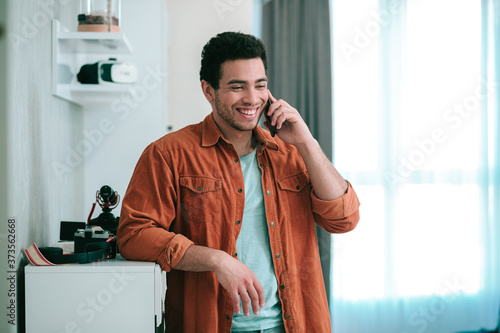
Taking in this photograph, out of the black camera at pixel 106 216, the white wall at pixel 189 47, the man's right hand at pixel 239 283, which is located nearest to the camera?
the man's right hand at pixel 239 283

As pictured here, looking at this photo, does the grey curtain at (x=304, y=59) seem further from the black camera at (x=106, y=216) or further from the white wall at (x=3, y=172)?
the white wall at (x=3, y=172)

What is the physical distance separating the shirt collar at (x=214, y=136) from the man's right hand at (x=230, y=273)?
347 mm

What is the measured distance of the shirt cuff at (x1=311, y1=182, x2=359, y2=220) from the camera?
134 centimetres

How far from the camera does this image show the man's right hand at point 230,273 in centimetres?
116

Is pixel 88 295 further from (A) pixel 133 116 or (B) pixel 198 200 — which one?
(A) pixel 133 116

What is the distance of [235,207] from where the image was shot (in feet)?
4.40

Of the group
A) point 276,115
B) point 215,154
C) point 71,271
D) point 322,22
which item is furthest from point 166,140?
point 322,22

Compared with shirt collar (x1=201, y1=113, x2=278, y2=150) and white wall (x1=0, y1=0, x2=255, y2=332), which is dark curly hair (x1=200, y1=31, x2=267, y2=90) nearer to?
shirt collar (x1=201, y1=113, x2=278, y2=150)

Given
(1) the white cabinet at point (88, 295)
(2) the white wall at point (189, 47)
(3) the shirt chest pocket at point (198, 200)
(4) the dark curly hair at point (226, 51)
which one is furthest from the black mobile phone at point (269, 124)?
(2) the white wall at point (189, 47)

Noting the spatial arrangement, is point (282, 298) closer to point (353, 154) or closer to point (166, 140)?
point (166, 140)

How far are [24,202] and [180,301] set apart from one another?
550 mm

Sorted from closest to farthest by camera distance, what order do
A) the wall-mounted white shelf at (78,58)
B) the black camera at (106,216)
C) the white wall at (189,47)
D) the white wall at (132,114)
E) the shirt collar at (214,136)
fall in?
the shirt collar at (214,136), the black camera at (106,216), the wall-mounted white shelf at (78,58), the white wall at (132,114), the white wall at (189,47)

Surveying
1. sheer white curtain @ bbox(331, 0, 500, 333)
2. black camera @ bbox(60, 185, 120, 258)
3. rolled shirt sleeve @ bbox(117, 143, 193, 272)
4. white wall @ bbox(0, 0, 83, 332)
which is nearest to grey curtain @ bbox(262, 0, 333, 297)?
sheer white curtain @ bbox(331, 0, 500, 333)

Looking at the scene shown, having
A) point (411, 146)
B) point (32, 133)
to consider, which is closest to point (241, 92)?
point (32, 133)
